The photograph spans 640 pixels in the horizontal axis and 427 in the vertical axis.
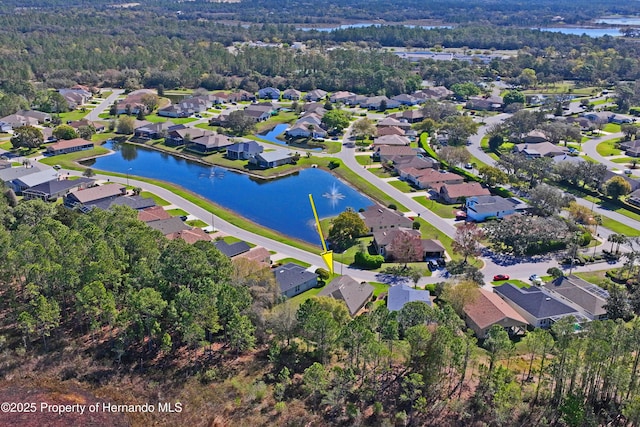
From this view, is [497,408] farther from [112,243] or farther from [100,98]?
[100,98]

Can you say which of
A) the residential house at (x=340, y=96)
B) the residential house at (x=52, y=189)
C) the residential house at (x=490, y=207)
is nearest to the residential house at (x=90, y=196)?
the residential house at (x=52, y=189)

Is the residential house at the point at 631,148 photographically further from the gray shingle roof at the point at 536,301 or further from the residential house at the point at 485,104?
the gray shingle roof at the point at 536,301

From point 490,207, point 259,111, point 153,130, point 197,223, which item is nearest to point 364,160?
point 490,207

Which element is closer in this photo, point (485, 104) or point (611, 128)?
point (611, 128)

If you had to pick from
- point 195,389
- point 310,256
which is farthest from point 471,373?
point 310,256

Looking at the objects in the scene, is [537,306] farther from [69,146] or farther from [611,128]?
[69,146]
